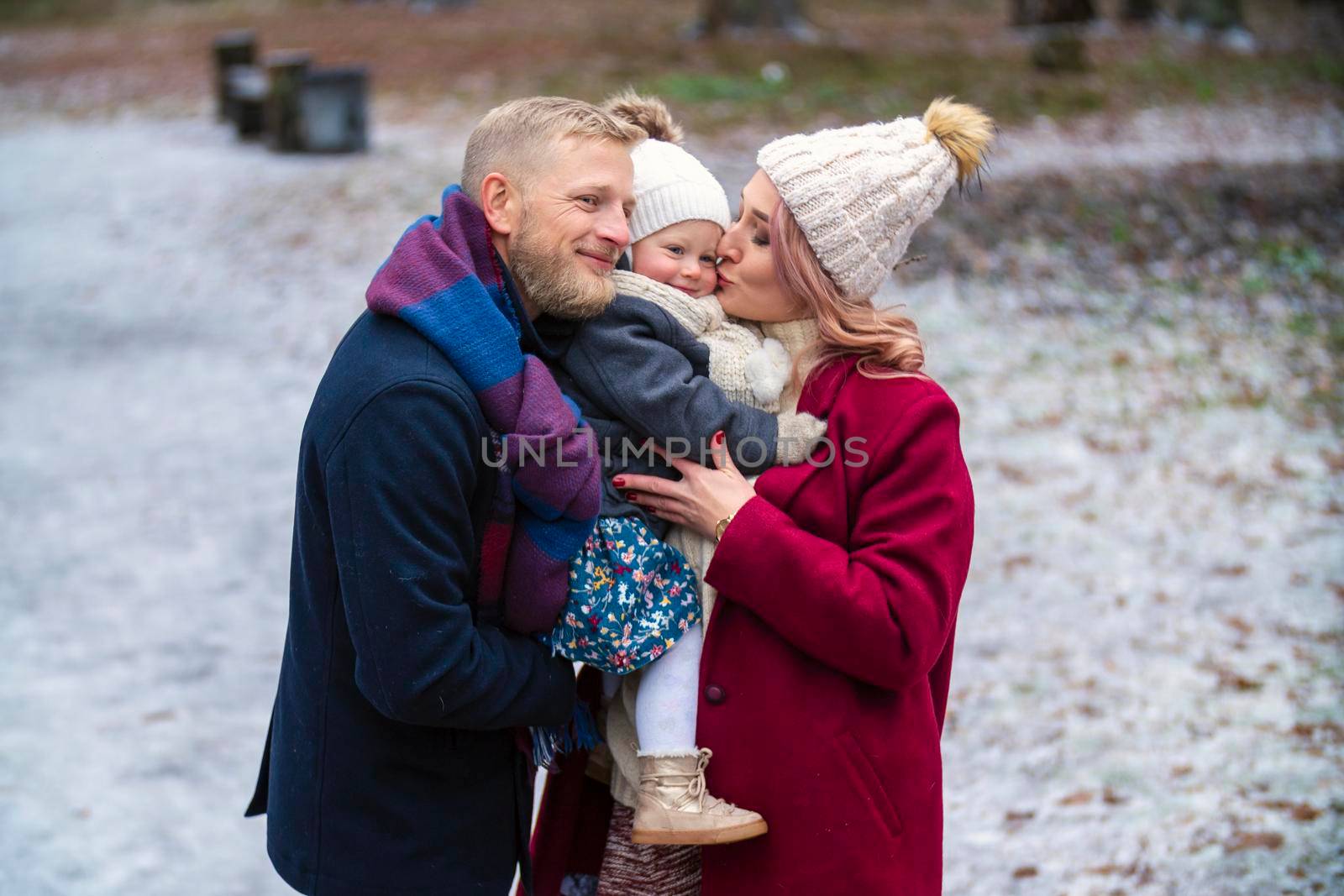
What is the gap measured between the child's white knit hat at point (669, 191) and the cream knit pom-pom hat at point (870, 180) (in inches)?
6.0

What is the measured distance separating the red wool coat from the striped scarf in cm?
30

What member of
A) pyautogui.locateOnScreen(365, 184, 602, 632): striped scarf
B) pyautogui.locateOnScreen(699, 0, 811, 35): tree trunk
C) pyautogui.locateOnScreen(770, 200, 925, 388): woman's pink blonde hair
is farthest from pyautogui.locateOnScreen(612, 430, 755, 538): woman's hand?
pyautogui.locateOnScreen(699, 0, 811, 35): tree trunk

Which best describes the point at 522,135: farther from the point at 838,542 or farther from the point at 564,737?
the point at 564,737

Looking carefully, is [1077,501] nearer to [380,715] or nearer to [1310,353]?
[1310,353]

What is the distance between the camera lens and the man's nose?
2287mm

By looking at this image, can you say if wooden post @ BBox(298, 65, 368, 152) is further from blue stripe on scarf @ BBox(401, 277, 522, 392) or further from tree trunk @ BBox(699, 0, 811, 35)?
blue stripe on scarf @ BBox(401, 277, 522, 392)

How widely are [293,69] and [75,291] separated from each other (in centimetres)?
384

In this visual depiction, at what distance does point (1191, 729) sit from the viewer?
16.5ft

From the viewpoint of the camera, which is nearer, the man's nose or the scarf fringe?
the man's nose

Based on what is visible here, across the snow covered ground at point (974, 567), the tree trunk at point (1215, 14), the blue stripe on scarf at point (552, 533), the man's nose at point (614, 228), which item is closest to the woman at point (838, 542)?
the blue stripe on scarf at point (552, 533)

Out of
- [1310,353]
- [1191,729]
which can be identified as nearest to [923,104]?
[1310,353]

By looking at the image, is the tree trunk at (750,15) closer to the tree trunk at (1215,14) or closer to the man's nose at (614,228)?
the tree trunk at (1215,14)

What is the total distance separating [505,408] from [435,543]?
256mm

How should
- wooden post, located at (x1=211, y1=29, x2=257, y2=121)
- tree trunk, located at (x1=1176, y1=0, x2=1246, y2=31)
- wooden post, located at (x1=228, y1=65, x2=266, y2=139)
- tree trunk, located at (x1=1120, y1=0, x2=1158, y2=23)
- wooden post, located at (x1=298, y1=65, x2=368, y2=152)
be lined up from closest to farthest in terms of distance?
wooden post, located at (x1=298, y1=65, x2=368, y2=152) → wooden post, located at (x1=228, y1=65, x2=266, y2=139) → wooden post, located at (x1=211, y1=29, x2=257, y2=121) → tree trunk, located at (x1=1176, y1=0, x2=1246, y2=31) → tree trunk, located at (x1=1120, y1=0, x2=1158, y2=23)
